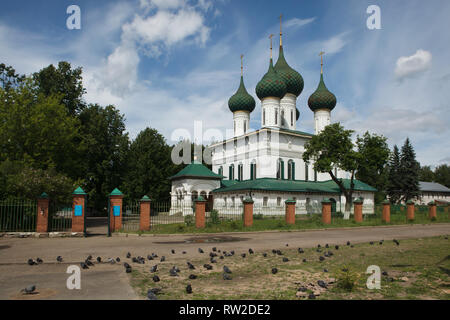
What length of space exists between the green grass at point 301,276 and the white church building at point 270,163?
20594mm

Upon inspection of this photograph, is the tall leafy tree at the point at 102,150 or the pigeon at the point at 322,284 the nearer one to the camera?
the pigeon at the point at 322,284

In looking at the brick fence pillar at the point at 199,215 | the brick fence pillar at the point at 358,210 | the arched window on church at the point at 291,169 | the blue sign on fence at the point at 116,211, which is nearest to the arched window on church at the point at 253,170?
the arched window on church at the point at 291,169

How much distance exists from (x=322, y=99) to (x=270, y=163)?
467 inches

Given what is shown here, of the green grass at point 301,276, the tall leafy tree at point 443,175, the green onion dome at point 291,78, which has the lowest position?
the green grass at point 301,276

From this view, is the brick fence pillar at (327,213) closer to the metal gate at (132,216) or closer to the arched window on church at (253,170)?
the metal gate at (132,216)

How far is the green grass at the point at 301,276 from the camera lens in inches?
219

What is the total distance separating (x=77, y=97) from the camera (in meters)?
30.0

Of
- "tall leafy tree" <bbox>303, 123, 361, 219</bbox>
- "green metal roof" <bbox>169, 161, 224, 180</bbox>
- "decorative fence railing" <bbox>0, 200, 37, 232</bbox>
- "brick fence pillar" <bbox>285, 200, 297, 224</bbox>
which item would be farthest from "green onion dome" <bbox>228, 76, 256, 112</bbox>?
"decorative fence railing" <bbox>0, 200, 37, 232</bbox>

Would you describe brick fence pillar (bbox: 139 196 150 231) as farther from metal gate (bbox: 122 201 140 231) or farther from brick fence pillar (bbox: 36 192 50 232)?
brick fence pillar (bbox: 36 192 50 232)

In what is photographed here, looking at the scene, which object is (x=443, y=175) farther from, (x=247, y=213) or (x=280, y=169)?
(x=247, y=213)

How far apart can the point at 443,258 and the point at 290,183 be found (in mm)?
25541

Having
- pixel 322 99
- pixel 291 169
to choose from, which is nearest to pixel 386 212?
pixel 291 169

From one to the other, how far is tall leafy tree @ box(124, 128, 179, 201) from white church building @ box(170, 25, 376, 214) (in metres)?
3.93
